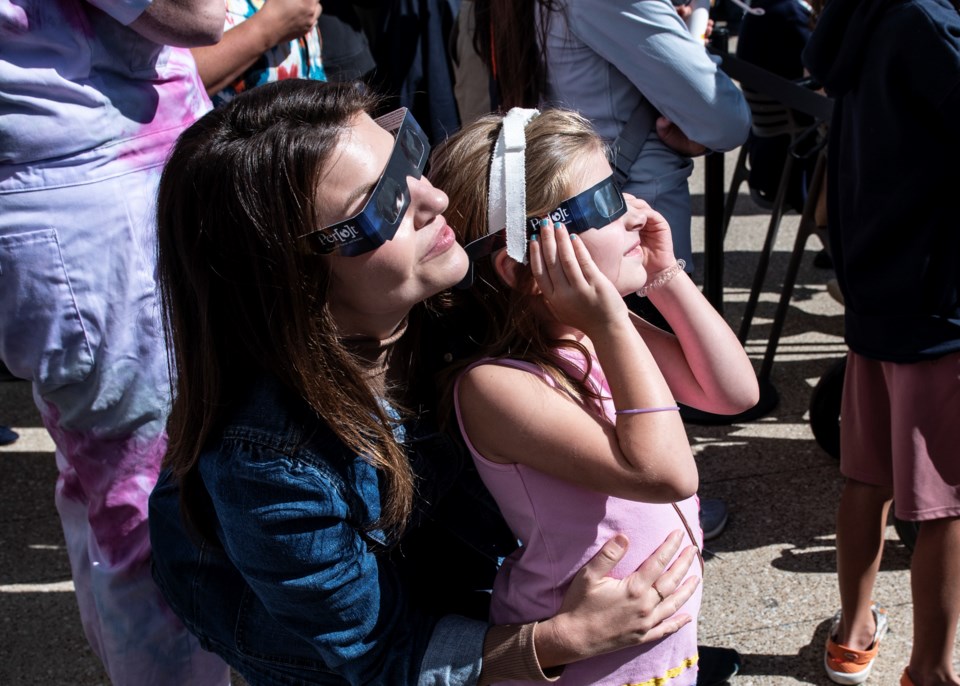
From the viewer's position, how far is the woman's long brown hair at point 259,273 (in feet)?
4.38

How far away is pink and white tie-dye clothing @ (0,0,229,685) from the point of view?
1.73m

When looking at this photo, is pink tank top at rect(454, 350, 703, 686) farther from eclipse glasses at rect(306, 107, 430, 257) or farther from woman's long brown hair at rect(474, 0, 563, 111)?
woman's long brown hair at rect(474, 0, 563, 111)

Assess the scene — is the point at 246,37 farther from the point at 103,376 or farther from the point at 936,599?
the point at 936,599

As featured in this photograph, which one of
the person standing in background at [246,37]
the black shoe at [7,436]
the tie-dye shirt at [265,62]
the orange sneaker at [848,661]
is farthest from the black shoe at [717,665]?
the black shoe at [7,436]

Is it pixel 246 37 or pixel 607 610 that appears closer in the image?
pixel 607 610

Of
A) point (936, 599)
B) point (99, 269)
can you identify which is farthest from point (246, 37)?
point (936, 599)

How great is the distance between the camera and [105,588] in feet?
6.57

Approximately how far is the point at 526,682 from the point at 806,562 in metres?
1.62

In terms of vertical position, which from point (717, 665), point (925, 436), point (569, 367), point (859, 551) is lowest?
point (717, 665)

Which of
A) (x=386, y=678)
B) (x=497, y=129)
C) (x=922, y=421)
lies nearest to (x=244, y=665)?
(x=386, y=678)

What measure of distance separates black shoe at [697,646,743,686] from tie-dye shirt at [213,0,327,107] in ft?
6.02

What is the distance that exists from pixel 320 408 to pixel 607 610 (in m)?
0.53

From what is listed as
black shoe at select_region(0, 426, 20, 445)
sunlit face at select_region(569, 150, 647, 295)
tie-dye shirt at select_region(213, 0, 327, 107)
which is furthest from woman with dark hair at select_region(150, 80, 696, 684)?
black shoe at select_region(0, 426, 20, 445)

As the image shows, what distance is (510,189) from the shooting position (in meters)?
1.55
